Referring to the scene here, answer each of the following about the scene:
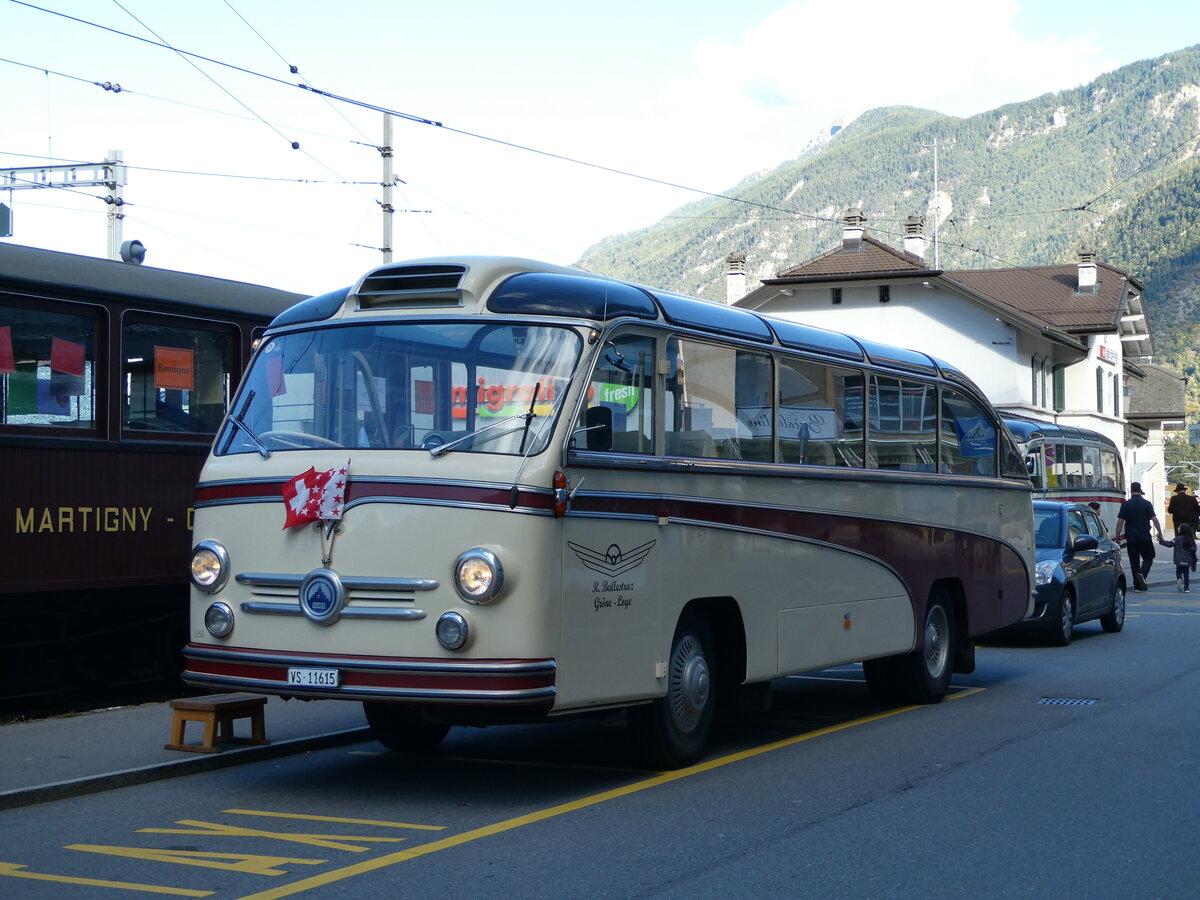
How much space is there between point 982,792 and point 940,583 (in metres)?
4.53

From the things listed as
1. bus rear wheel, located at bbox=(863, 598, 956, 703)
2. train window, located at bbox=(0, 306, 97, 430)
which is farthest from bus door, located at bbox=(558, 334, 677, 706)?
train window, located at bbox=(0, 306, 97, 430)

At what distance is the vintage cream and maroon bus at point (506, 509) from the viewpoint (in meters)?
7.68

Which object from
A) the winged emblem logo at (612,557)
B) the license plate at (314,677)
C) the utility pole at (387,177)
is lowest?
the license plate at (314,677)

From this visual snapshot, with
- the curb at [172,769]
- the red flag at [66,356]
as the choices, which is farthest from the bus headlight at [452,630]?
the red flag at [66,356]

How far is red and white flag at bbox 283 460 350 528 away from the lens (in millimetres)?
7941

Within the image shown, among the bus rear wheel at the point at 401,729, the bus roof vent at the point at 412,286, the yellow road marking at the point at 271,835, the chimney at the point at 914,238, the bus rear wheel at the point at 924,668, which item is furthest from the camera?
the chimney at the point at 914,238

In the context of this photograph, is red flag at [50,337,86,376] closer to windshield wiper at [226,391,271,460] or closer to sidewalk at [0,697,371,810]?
sidewalk at [0,697,371,810]

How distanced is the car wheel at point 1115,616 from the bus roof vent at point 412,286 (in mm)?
13427

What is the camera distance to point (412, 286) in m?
8.55

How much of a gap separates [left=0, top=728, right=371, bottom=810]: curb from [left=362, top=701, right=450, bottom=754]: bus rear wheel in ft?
1.16

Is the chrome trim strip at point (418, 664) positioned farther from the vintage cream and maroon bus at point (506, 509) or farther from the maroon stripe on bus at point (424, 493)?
the maroon stripe on bus at point (424, 493)

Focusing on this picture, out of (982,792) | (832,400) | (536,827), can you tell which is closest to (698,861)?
(536,827)

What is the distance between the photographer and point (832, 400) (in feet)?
36.2

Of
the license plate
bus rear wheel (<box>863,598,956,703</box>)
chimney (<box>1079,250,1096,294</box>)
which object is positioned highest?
chimney (<box>1079,250,1096,294</box>)
